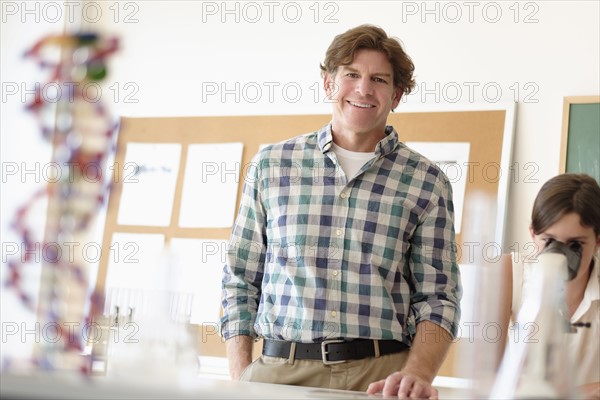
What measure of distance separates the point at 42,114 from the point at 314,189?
1787 millimetres

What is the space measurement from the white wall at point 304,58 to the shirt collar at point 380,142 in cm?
147

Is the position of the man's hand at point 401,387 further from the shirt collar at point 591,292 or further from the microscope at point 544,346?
the microscope at point 544,346

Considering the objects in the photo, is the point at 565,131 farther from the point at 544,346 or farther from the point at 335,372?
the point at 544,346

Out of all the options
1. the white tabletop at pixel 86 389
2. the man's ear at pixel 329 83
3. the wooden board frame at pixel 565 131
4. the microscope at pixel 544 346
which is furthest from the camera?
the wooden board frame at pixel 565 131

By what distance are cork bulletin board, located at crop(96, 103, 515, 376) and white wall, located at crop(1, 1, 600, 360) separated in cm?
6

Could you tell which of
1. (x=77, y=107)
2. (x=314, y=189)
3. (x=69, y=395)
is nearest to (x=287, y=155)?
(x=314, y=189)

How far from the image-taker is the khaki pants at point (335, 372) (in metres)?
2.04

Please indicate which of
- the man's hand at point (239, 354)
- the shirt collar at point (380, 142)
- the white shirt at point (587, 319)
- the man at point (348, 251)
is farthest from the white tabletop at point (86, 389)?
the shirt collar at point (380, 142)

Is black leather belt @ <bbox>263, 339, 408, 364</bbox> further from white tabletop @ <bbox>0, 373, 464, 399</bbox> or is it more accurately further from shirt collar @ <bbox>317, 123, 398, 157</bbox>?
white tabletop @ <bbox>0, 373, 464, 399</bbox>

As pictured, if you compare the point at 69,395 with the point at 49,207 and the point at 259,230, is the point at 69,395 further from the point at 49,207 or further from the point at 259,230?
the point at 259,230

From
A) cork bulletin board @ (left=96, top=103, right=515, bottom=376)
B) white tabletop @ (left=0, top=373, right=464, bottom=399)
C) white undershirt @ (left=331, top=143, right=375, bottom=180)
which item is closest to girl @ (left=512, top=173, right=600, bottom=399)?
white undershirt @ (left=331, top=143, right=375, bottom=180)

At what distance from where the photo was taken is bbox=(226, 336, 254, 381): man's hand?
2221mm

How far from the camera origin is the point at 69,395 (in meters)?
0.88

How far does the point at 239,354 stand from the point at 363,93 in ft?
2.51
